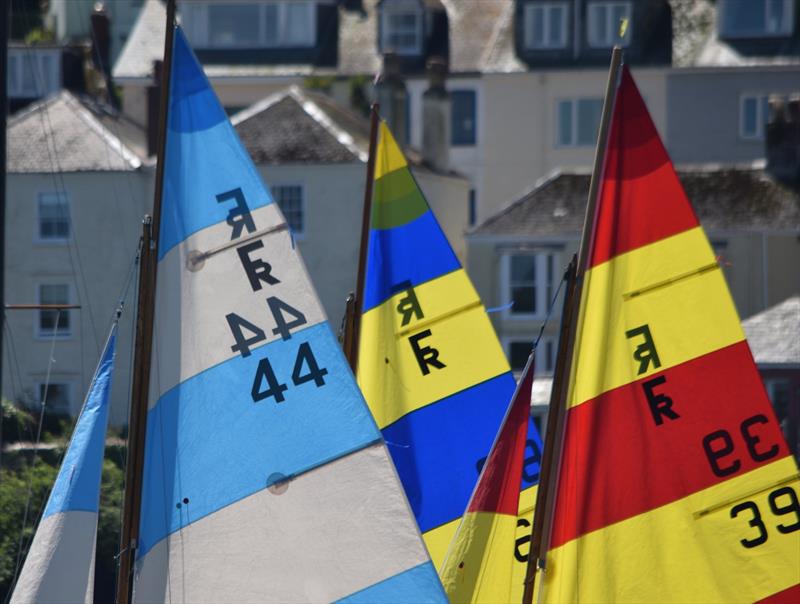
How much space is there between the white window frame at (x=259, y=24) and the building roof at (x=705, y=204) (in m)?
11.5

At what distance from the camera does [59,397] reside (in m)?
43.5

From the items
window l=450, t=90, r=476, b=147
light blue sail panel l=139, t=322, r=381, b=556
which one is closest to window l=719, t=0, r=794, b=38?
window l=450, t=90, r=476, b=147

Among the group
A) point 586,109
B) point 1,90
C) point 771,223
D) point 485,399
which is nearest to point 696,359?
point 485,399

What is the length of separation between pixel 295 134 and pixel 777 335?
11.9 metres

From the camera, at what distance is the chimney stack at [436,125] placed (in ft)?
155

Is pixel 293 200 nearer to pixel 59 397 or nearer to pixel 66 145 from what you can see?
pixel 66 145

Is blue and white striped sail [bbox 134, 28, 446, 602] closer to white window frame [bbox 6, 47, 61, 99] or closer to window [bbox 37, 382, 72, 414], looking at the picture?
window [bbox 37, 382, 72, 414]

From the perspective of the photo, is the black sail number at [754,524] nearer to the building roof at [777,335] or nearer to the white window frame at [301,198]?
the building roof at [777,335]

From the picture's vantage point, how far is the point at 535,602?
1465 centimetres

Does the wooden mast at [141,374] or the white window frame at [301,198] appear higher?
the wooden mast at [141,374]

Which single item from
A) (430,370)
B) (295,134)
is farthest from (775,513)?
(295,134)

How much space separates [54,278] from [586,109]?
51.8 feet

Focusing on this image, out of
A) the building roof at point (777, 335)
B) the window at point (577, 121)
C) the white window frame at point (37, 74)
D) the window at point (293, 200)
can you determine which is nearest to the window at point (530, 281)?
the window at point (293, 200)

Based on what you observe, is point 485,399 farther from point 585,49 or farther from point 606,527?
point 585,49
